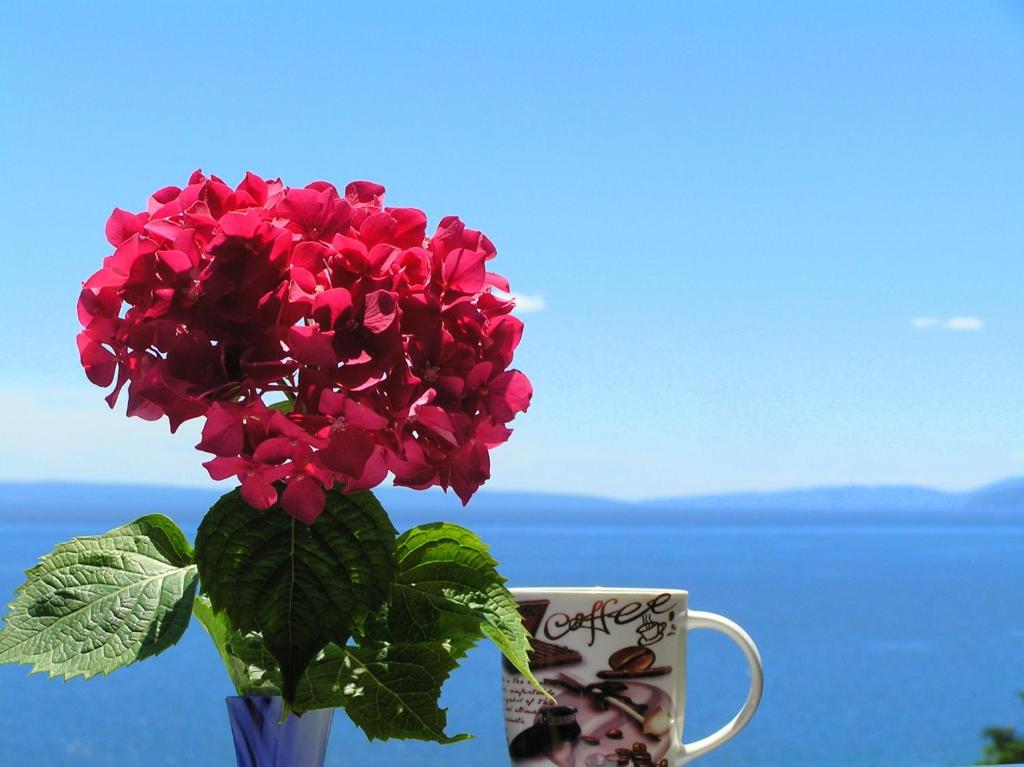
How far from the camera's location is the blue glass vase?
46 centimetres

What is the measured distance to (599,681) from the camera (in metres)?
0.55

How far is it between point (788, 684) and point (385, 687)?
2389 cm

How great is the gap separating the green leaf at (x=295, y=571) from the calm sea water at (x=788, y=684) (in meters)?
14.9

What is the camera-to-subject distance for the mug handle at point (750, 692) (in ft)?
1.91

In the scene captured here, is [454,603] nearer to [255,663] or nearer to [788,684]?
[255,663]

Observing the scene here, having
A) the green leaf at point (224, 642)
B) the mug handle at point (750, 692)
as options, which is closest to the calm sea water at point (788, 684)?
the mug handle at point (750, 692)

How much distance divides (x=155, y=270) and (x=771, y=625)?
24.8m

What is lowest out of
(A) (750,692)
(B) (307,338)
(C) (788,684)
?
(C) (788,684)

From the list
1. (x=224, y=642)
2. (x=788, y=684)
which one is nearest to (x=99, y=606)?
(x=224, y=642)

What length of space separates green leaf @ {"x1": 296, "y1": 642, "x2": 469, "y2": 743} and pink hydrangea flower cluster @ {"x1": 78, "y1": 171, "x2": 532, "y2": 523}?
0.06 meters

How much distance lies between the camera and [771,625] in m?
24.2

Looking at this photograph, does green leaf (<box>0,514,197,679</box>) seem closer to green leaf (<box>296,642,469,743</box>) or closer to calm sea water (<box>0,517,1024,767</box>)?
green leaf (<box>296,642,469,743</box>)

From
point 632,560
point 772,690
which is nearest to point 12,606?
point 772,690

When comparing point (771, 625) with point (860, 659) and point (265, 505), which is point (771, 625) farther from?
point (265, 505)
